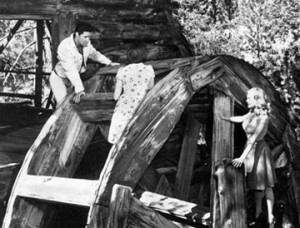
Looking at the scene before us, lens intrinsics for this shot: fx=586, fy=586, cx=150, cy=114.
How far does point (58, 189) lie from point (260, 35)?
658cm

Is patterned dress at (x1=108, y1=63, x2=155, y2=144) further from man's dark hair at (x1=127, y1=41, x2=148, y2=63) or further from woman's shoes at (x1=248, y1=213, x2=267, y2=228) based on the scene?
man's dark hair at (x1=127, y1=41, x2=148, y2=63)

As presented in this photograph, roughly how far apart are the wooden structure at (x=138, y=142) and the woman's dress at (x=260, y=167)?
41 centimetres

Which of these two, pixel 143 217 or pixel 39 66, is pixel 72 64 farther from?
pixel 39 66

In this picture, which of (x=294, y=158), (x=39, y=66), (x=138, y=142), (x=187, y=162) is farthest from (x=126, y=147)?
(x=39, y=66)

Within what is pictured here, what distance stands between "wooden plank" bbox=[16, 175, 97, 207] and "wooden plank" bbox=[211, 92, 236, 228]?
56.2 inches

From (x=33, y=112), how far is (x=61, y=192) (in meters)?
5.07

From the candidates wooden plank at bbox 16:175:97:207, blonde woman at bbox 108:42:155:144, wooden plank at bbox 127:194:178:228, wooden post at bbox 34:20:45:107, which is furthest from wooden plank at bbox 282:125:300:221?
wooden post at bbox 34:20:45:107

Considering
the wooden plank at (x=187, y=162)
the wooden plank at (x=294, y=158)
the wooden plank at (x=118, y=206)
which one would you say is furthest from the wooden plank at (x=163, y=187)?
the wooden plank at (x=118, y=206)

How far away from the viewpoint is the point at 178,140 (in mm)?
9234

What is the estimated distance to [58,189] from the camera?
6.34 meters

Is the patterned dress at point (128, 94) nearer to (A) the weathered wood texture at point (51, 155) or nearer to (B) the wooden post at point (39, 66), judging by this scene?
(A) the weathered wood texture at point (51, 155)

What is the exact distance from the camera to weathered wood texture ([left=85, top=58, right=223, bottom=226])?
19.5ft

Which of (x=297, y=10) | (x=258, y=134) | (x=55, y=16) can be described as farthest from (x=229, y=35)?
(x=258, y=134)

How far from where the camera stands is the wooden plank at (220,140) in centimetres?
651
